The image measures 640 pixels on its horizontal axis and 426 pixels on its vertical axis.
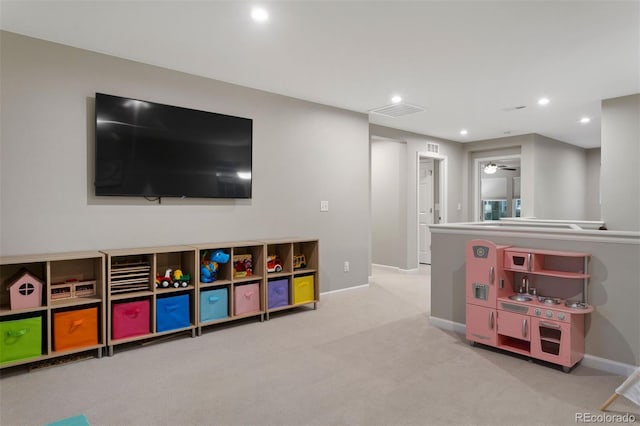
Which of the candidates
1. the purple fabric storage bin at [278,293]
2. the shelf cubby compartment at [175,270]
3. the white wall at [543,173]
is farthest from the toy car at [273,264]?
the white wall at [543,173]

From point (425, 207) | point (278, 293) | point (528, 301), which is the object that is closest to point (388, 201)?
point (425, 207)

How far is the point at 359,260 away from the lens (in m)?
5.33

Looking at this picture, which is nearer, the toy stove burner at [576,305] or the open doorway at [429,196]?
the toy stove burner at [576,305]

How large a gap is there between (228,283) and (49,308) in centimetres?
140

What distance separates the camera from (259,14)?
8.63 ft

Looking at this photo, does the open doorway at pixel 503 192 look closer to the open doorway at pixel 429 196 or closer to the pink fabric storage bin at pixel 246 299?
the open doorway at pixel 429 196

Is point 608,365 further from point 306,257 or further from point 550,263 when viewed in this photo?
point 306,257

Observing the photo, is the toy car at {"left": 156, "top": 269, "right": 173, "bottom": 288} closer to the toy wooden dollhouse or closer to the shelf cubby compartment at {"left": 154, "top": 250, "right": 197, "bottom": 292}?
the shelf cubby compartment at {"left": 154, "top": 250, "right": 197, "bottom": 292}

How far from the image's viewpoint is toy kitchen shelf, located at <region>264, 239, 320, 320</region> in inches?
158

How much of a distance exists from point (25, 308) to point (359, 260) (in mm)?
3727

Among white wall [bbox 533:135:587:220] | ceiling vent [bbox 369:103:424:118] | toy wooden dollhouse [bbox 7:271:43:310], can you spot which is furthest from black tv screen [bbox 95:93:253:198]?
white wall [bbox 533:135:587:220]

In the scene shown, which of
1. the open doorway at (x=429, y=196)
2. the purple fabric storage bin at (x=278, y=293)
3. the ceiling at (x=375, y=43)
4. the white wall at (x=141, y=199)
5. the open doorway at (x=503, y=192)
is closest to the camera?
the ceiling at (x=375, y=43)

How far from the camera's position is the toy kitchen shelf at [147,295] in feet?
A: 9.94

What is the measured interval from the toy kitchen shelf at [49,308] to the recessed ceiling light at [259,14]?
211 centimetres
